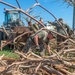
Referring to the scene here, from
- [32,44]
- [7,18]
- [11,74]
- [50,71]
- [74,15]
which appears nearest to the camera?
[11,74]

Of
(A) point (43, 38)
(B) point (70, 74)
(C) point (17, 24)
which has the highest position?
(C) point (17, 24)

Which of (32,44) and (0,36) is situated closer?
(32,44)

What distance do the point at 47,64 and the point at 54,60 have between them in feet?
0.84

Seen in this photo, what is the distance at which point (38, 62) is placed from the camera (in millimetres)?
3674

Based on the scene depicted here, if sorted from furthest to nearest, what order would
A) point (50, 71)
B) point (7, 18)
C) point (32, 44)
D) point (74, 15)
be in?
point (7, 18), point (74, 15), point (32, 44), point (50, 71)

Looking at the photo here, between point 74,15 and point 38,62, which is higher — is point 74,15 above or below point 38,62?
above

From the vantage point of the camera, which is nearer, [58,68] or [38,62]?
[38,62]

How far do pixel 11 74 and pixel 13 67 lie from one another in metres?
0.19

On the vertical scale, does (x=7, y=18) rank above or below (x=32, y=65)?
above

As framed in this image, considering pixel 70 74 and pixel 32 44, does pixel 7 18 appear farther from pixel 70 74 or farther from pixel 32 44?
pixel 70 74

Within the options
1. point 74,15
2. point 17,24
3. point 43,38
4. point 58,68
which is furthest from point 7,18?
point 58,68

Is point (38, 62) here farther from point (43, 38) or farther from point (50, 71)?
point (43, 38)

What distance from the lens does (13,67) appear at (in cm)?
369

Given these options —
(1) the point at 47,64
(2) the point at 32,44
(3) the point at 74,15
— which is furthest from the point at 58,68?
(3) the point at 74,15
